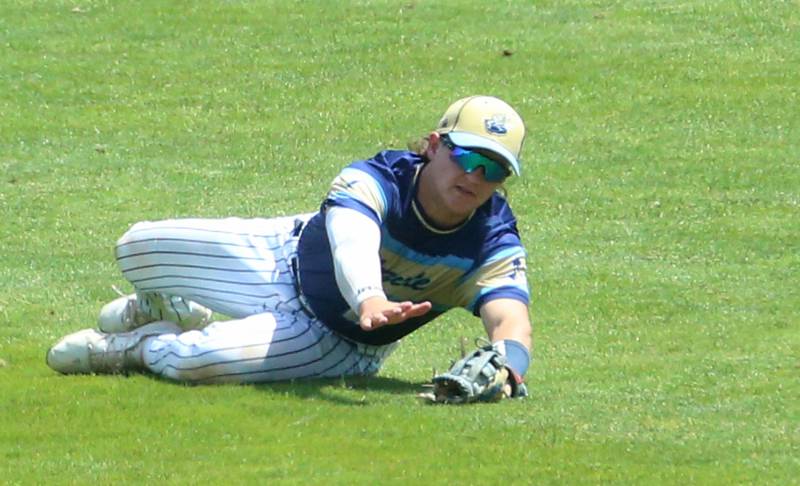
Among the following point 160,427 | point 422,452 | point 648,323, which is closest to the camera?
point 422,452

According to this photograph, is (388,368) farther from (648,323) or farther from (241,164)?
(241,164)

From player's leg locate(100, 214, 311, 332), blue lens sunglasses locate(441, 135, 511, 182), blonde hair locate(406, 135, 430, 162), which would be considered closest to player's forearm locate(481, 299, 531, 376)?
blue lens sunglasses locate(441, 135, 511, 182)

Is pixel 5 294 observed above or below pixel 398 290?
below

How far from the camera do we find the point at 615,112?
44.3 ft

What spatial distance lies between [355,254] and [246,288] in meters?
1.03

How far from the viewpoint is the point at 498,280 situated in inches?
282

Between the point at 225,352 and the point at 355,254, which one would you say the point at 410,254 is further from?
the point at 225,352

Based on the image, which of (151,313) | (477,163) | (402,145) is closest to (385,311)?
(477,163)

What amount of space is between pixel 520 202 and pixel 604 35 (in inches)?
160

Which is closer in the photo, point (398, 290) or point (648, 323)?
point (398, 290)

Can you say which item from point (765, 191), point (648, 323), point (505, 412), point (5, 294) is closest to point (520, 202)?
point (765, 191)

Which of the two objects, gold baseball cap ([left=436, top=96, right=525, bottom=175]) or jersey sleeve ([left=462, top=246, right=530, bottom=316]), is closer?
gold baseball cap ([left=436, top=96, right=525, bottom=175])

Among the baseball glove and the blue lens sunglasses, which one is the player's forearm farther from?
the blue lens sunglasses

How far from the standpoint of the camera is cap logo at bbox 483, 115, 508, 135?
22.7 ft
